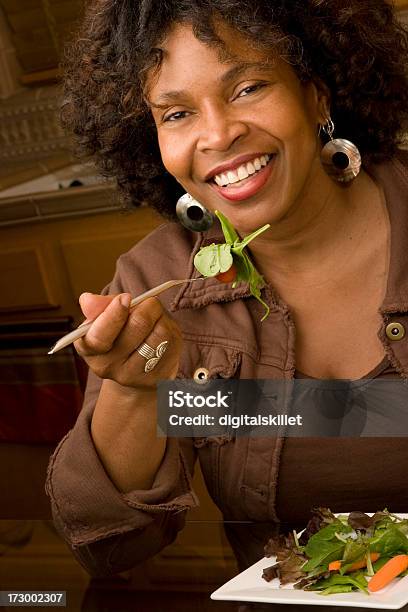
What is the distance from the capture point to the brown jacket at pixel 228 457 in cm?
118

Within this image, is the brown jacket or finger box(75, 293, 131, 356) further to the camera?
the brown jacket

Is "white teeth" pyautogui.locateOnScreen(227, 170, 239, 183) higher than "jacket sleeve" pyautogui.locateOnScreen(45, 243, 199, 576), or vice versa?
"white teeth" pyautogui.locateOnScreen(227, 170, 239, 183)

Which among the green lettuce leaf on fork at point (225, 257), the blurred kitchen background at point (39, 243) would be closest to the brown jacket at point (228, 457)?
the green lettuce leaf on fork at point (225, 257)

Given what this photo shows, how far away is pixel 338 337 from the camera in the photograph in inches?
51.9

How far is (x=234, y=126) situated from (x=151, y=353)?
0.28m

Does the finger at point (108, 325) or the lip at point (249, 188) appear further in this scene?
the lip at point (249, 188)

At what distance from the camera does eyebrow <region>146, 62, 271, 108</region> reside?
1.18m

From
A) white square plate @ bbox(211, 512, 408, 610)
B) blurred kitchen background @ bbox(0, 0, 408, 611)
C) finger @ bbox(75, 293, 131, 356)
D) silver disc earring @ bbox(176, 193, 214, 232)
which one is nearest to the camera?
white square plate @ bbox(211, 512, 408, 610)

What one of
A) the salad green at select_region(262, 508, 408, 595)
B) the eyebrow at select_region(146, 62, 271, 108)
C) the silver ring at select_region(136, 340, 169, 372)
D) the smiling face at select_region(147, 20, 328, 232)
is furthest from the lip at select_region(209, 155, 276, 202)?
the salad green at select_region(262, 508, 408, 595)

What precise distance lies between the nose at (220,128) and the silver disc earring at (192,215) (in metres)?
0.18

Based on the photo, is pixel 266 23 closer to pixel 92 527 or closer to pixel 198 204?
pixel 198 204

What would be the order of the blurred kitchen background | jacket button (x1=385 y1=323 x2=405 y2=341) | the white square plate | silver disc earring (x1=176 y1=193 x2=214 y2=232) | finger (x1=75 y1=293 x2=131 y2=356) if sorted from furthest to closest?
the blurred kitchen background < silver disc earring (x1=176 y1=193 x2=214 y2=232) < jacket button (x1=385 y1=323 x2=405 y2=341) < finger (x1=75 y1=293 x2=131 y2=356) < the white square plate

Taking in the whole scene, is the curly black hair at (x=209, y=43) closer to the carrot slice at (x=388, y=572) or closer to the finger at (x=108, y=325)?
the finger at (x=108, y=325)

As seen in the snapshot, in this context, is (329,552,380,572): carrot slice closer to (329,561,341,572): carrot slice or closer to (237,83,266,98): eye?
(329,561,341,572): carrot slice
